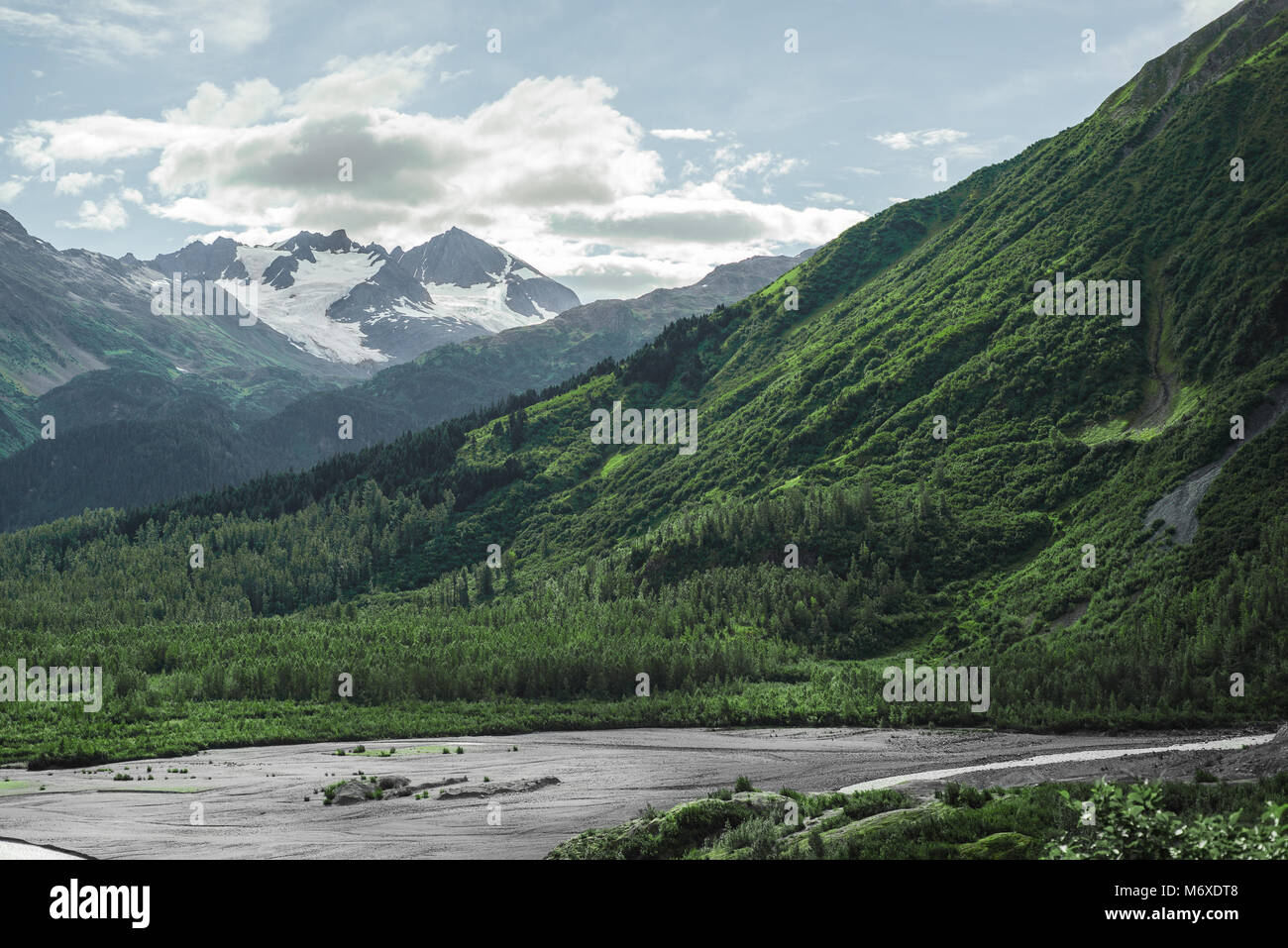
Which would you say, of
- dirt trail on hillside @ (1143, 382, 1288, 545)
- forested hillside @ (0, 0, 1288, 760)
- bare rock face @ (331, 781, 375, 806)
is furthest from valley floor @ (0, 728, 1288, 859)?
dirt trail on hillside @ (1143, 382, 1288, 545)

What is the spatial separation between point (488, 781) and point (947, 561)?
84986 mm

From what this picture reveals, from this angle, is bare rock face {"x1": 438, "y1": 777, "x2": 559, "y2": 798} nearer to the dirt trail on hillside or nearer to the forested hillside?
the forested hillside

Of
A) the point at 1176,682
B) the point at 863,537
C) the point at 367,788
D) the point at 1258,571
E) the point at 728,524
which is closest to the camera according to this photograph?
the point at 367,788

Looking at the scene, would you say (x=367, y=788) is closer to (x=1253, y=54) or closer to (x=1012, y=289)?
(x=1012, y=289)

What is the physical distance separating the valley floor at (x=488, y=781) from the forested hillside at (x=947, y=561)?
32.8ft

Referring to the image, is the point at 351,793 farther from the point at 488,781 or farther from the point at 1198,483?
the point at 1198,483

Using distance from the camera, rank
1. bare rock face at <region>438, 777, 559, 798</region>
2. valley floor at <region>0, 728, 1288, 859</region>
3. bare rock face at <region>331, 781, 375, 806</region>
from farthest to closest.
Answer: bare rock face at <region>438, 777, 559, 798</region>
bare rock face at <region>331, 781, 375, 806</region>
valley floor at <region>0, 728, 1288, 859</region>

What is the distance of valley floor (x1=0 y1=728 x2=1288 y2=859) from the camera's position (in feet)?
147

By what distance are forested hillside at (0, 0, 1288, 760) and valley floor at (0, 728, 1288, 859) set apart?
394 inches

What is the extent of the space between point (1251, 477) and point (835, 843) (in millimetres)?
86818

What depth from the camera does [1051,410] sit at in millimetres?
143250

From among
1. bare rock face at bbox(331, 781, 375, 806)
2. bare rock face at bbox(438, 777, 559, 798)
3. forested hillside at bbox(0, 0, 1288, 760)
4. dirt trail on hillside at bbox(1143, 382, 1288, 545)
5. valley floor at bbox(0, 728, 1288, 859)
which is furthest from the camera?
dirt trail on hillside at bbox(1143, 382, 1288, 545)

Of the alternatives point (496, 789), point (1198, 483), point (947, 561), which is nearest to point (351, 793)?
point (496, 789)

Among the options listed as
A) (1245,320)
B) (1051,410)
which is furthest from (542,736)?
(1245,320)
